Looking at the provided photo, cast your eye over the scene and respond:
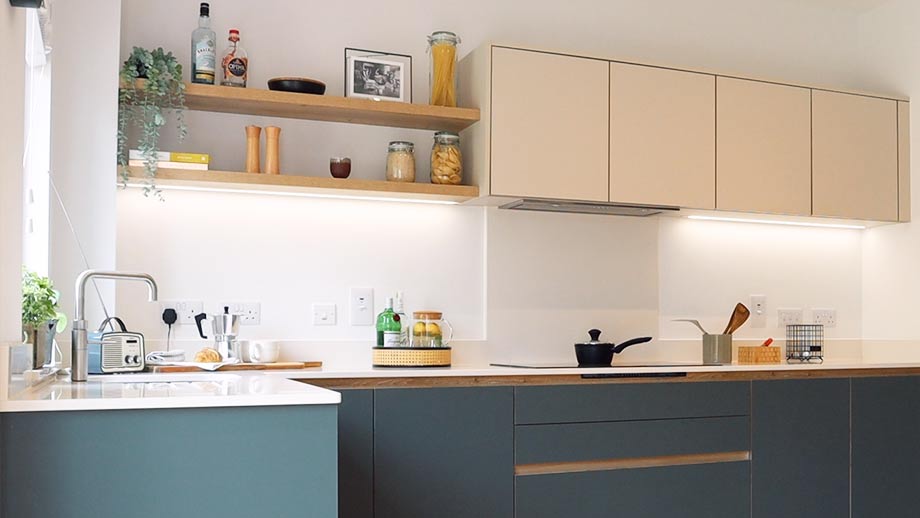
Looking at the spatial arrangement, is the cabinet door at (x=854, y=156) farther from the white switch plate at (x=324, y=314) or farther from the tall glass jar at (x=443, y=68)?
the white switch plate at (x=324, y=314)

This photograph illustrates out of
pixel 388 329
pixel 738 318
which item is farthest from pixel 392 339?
pixel 738 318

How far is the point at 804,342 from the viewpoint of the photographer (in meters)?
4.47

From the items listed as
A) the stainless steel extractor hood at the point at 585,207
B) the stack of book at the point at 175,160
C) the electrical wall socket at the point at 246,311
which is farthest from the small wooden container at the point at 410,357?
the stack of book at the point at 175,160

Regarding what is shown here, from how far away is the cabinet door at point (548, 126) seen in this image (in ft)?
12.4

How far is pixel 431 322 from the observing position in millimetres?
3785

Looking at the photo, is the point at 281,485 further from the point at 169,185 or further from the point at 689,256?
the point at 689,256

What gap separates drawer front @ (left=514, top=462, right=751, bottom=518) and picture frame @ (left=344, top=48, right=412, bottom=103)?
1556 millimetres

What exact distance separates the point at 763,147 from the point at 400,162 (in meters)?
1.61

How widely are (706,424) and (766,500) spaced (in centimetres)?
41

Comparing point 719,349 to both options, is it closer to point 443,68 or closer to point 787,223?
point 787,223

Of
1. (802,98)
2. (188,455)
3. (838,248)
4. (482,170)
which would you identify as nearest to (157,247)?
(482,170)

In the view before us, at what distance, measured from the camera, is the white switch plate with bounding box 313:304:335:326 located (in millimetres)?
3816

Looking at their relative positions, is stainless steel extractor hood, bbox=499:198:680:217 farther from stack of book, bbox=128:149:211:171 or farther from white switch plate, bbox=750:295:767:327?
stack of book, bbox=128:149:211:171

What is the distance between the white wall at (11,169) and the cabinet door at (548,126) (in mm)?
1865
